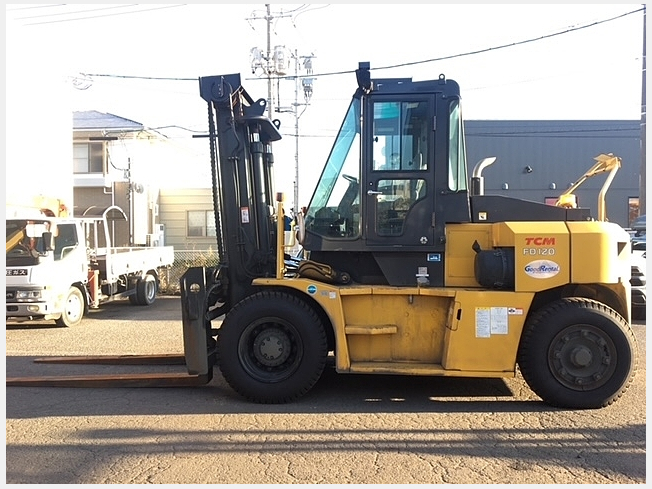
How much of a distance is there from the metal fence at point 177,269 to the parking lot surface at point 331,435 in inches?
417

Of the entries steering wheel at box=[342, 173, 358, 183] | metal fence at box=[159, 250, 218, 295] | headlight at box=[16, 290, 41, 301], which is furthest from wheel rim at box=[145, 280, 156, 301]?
steering wheel at box=[342, 173, 358, 183]

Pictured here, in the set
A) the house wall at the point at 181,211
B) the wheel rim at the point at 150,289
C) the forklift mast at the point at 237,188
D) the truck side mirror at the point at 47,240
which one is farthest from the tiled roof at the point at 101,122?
the forklift mast at the point at 237,188

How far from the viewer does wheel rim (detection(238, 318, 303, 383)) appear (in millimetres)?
5629

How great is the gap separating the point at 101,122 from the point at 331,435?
21206 millimetres

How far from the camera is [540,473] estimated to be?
4.04 metres

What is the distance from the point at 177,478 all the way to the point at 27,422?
204cm

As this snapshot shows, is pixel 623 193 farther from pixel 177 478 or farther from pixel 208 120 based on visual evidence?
pixel 177 478

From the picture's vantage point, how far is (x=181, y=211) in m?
23.7

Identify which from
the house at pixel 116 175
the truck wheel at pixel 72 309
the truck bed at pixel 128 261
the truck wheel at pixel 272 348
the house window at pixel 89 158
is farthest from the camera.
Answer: the house window at pixel 89 158

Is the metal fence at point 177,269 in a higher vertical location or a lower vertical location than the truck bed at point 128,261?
lower

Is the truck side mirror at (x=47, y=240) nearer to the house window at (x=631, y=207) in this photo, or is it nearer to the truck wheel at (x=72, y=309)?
Result: the truck wheel at (x=72, y=309)

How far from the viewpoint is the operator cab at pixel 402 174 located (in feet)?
18.4

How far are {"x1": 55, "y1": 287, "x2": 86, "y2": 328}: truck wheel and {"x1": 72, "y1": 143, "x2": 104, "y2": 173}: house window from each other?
38.3 feet

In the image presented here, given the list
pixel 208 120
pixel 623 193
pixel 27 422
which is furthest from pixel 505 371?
pixel 623 193
